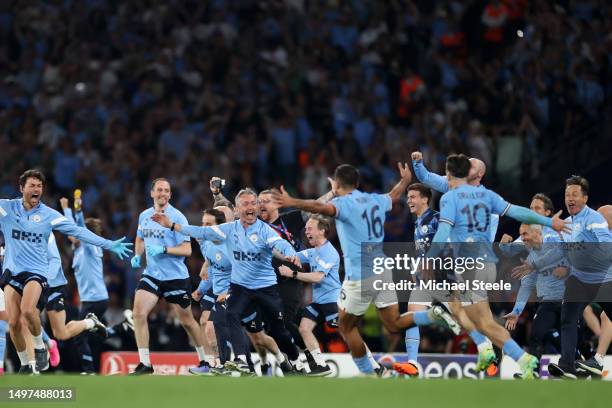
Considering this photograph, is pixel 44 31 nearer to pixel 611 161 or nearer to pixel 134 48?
pixel 134 48

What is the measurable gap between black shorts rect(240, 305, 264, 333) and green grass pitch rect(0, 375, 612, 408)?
9.84ft

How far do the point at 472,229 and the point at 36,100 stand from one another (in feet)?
47.9

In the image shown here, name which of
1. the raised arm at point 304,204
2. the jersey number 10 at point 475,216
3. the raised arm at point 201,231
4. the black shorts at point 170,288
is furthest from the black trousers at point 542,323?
the black shorts at point 170,288

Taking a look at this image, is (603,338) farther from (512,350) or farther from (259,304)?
(259,304)

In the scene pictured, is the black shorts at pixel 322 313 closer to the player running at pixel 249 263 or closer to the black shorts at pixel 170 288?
the player running at pixel 249 263

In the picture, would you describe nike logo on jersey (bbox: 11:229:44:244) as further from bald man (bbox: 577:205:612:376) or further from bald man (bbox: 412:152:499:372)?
bald man (bbox: 577:205:612:376)

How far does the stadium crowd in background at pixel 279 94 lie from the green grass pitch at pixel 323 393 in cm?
870

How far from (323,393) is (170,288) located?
18.1 feet

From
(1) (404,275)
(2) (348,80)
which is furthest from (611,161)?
(1) (404,275)

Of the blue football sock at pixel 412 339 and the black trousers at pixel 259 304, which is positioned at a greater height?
the black trousers at pixel 259 304

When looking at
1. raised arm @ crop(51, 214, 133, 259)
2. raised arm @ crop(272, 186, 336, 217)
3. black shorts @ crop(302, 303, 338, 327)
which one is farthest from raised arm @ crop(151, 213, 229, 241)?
raised arm @ crop(272, 186, 336, 217)

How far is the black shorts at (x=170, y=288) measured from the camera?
15.9m

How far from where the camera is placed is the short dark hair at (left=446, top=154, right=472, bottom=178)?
1345 cm

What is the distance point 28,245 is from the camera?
14992mm
